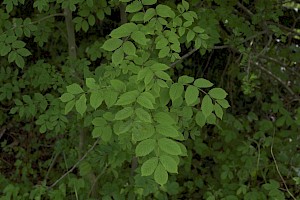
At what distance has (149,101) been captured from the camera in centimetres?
150

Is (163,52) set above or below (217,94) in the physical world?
above

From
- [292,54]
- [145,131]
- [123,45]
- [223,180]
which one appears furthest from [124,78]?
[292,54]

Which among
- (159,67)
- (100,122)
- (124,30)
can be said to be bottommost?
(100,122)

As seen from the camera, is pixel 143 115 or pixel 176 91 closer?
pixel 143 115

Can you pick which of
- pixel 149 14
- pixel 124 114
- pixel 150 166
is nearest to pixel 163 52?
pixel 149 14

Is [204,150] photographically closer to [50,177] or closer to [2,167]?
[50,177]

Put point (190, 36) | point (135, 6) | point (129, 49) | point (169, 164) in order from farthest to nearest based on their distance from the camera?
point (190, 36), point (135, 6), point (129, 49), point (169, 164)

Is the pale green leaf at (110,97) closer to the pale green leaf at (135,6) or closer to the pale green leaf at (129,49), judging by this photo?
the pale green leaf at (129,49)

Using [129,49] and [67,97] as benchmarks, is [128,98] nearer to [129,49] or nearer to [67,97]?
[129,49]

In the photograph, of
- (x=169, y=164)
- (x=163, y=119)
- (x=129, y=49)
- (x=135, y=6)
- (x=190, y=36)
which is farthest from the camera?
(x=190, y=36)

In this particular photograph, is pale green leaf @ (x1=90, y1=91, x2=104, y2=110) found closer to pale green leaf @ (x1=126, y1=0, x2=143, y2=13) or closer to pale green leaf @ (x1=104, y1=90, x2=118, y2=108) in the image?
pale green leaf @ (x1=104, y1=90, x2=118, y2=108)

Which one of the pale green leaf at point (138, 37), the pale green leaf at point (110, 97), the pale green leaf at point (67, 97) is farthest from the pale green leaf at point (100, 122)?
the pale green leaf at point (138, 37)

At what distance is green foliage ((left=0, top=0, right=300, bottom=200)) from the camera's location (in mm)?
1658

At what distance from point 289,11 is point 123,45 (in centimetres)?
267
